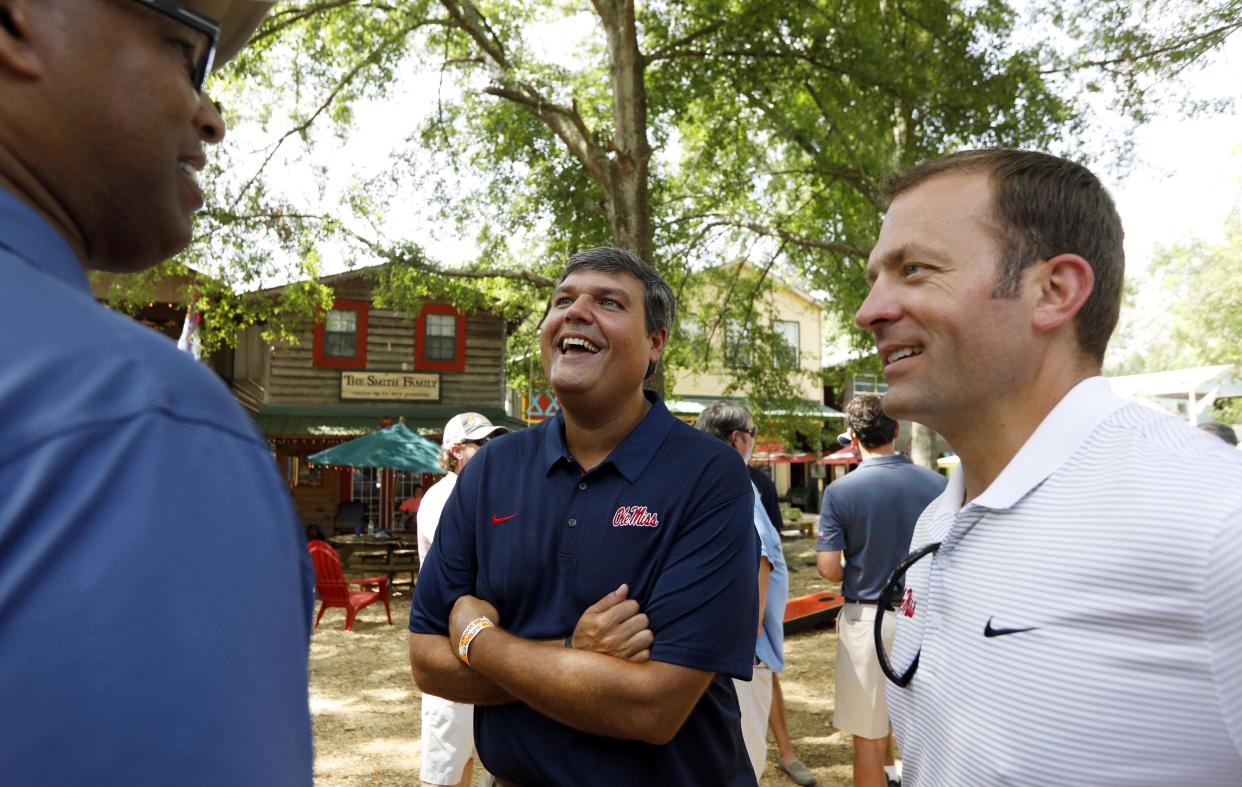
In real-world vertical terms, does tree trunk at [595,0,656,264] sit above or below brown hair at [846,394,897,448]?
above

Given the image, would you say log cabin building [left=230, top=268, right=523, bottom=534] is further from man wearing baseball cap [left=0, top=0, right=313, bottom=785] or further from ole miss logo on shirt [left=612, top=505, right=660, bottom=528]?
man wearing baseball cap [left=0, top=0, right=313, bottom=785]

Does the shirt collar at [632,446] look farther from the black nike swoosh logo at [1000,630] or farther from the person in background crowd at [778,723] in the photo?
the person in background crowd at [778,723]

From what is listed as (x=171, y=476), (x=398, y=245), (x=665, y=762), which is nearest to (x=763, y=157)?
(x=398, y=245)

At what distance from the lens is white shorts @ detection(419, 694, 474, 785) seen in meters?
4.51

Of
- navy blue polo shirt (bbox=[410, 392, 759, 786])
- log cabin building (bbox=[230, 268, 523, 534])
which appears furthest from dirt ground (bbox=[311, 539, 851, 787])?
log cabin building (bbox=[230, 268, 523, 534])

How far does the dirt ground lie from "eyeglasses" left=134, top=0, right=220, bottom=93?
18.8 ft

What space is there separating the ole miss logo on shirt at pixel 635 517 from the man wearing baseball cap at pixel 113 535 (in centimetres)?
159

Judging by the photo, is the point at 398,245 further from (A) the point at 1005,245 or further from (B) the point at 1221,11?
(A) the point at 1005,245

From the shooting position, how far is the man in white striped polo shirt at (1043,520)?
3.92 ft

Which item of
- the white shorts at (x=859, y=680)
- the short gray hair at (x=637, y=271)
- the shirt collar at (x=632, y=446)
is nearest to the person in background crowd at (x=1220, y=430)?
the white shorts at (x=859, y=680)

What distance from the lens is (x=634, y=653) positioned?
2188mm

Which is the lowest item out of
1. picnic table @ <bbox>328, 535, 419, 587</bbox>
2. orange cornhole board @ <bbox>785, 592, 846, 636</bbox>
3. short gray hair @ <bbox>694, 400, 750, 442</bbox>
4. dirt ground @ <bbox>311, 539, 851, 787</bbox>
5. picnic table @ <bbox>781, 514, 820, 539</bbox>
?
picnic table @ <bbox>781, 514, 820, 539</bbox>

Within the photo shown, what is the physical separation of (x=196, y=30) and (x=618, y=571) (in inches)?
66.6

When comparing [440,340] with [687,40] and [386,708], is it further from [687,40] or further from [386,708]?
[386,708]
